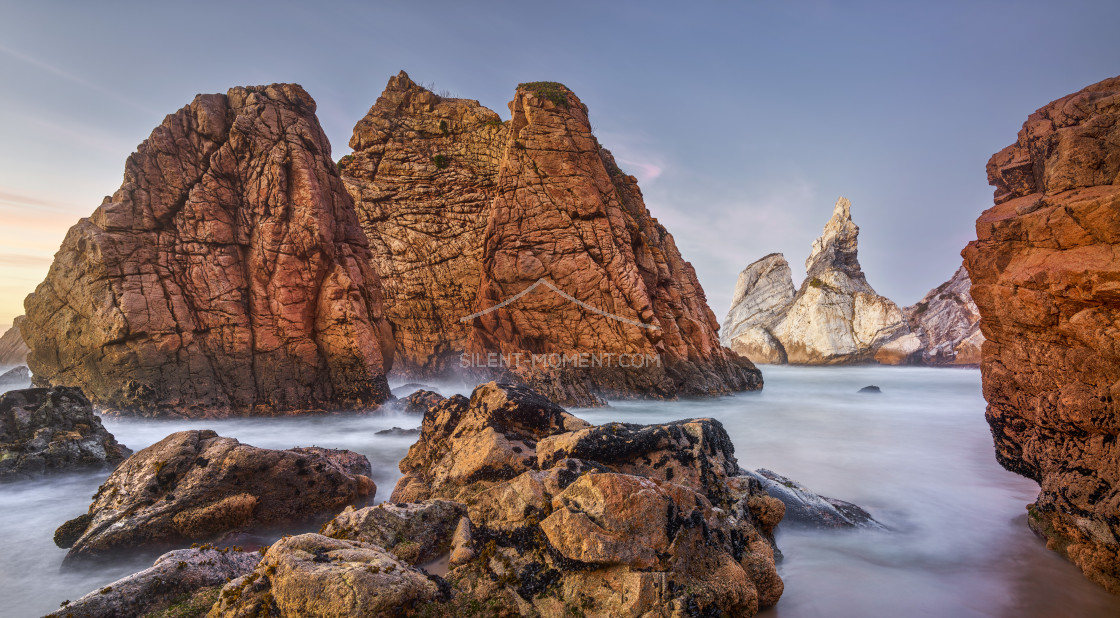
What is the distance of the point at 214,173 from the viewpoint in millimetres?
15547

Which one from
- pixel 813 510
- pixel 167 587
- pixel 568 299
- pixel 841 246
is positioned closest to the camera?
pixel 167 587

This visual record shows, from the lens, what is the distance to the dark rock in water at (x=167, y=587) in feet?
10.7

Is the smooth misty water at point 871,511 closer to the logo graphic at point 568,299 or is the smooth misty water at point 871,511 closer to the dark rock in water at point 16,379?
the logo graphic at point 568,299

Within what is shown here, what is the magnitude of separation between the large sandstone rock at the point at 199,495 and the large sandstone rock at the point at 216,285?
9.79 metres

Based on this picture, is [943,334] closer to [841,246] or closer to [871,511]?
[841,246]

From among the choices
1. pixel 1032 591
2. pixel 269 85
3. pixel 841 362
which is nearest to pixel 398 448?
pixel 1032 591

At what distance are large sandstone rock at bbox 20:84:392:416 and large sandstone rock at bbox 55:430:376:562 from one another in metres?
9.79

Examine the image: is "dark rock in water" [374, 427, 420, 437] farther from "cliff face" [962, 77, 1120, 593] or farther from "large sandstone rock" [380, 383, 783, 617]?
"cliff face" [962, 77, 1120, 593]

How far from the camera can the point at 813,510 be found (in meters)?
6.46

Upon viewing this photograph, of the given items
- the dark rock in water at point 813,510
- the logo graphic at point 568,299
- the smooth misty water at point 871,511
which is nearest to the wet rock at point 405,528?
the smooth misty water at point 871,511

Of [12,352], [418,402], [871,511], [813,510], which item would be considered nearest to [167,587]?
Result: [813,510]

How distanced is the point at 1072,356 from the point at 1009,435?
2033mm

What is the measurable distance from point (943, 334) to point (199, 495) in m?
58.0

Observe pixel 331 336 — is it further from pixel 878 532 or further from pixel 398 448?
pixel 878 532
